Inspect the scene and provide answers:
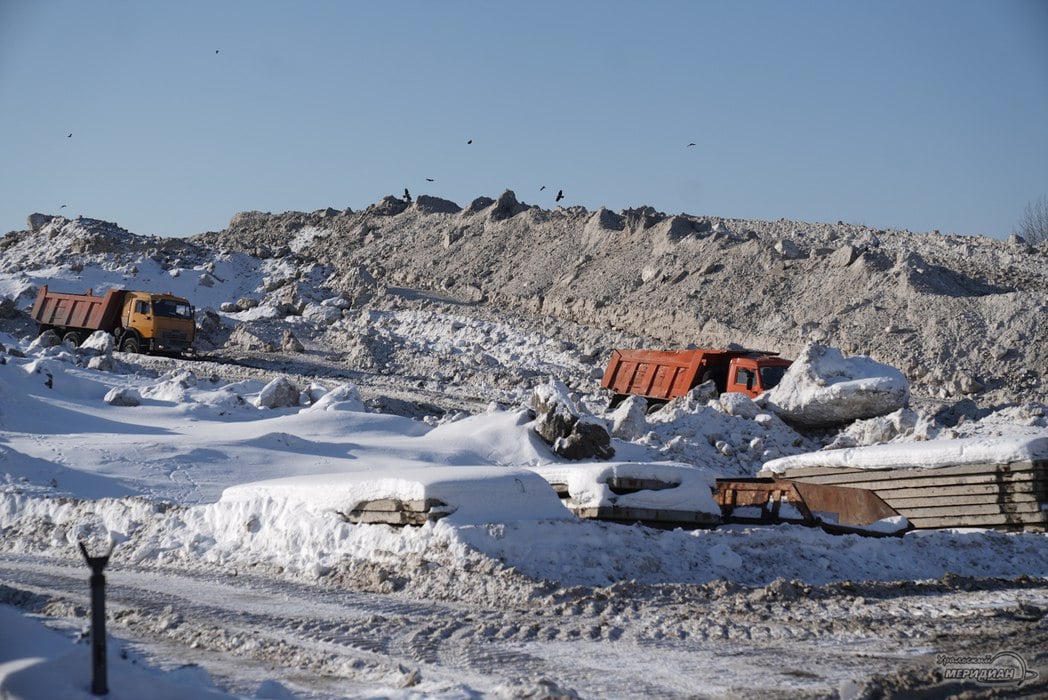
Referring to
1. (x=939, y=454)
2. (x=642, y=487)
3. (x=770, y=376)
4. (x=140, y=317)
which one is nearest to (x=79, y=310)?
(x=140, y=317)

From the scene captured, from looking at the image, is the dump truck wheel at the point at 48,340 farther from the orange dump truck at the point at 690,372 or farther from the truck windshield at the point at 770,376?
the truck windshield at the point at 770,376

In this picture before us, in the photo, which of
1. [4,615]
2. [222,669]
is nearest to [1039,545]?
[222,669]

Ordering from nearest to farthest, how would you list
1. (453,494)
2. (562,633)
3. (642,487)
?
1. (562,633)
2. (453,494)
3. (642,487)

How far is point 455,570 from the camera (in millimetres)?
8375

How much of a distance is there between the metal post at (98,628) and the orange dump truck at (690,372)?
1844 cm

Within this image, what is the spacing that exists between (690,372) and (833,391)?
3916 mm

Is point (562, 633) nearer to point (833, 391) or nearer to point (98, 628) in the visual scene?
point (98, 628)

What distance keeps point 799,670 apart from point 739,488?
7411 mm

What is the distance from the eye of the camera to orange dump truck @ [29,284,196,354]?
1172 inches

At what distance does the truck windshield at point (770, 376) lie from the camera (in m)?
21.9

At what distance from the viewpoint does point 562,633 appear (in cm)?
691

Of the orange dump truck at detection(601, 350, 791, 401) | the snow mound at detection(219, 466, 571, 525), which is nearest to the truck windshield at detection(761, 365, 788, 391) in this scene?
the orange dump truck at detection(601, 350, 791, 401)

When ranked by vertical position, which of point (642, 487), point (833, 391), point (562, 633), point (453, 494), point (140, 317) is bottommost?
point (562, 633)

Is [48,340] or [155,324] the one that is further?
[155,324]
